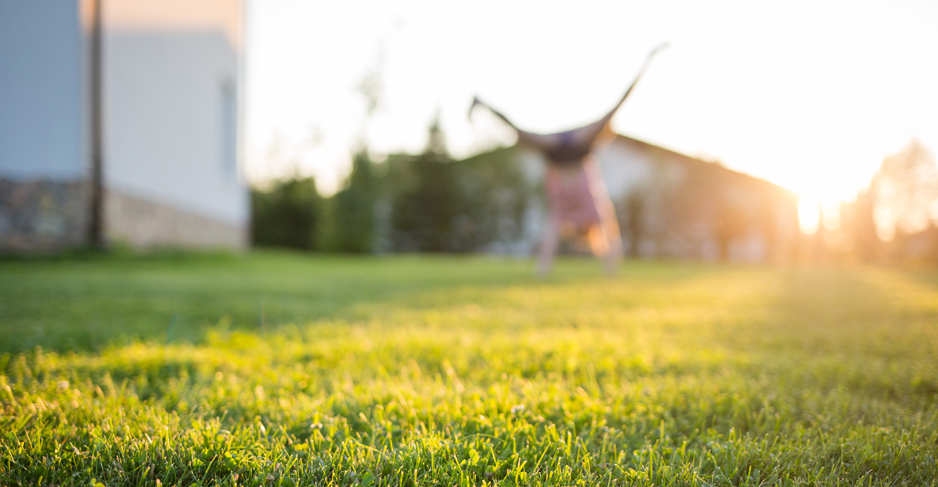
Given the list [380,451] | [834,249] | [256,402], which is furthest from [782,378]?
[834,249]

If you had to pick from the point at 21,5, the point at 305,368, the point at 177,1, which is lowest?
the point at 305,368

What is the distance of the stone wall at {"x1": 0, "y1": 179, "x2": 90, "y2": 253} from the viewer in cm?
593

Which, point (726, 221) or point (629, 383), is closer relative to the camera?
point (629, 383)

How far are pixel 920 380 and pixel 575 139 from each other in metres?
3.61

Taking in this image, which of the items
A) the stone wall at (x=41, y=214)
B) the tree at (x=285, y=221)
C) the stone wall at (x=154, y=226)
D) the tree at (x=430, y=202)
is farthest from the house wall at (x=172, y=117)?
the tree at (x=285, y=221)

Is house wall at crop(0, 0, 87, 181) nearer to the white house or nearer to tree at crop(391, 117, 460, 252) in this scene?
the white house

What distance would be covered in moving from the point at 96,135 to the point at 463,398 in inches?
288

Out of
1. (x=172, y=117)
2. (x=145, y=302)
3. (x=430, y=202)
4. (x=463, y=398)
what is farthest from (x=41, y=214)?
(x=430, y=202)

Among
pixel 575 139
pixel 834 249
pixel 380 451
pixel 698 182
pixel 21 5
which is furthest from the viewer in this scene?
pixel 698 182

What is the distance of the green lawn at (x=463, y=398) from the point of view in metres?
1.02

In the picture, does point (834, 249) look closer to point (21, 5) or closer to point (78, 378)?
point (78, 378)

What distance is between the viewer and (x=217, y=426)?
115cm

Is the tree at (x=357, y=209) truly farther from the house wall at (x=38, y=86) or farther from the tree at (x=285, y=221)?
the house wall at (x=38, y=86)

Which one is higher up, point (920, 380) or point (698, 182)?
point (698, 182)
